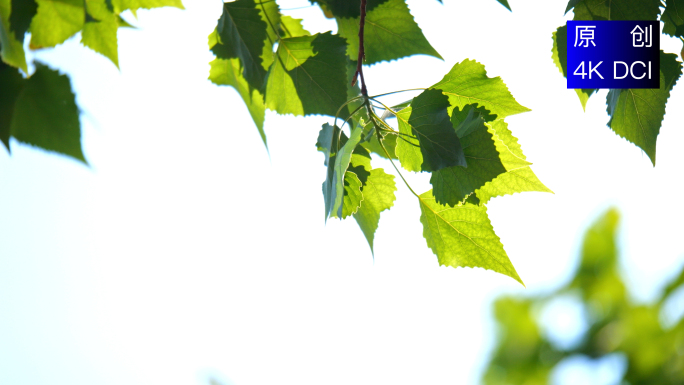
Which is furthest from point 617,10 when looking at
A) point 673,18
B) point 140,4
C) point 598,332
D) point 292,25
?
point 598,332

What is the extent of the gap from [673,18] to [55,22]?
0.48m

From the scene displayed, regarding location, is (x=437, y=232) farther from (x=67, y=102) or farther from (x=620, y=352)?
(x=620, y=352)

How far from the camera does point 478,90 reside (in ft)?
1.04

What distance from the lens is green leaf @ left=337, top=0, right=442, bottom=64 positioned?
0.37m

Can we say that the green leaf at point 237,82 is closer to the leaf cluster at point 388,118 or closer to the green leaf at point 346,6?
the leaf cluster at point 388,118

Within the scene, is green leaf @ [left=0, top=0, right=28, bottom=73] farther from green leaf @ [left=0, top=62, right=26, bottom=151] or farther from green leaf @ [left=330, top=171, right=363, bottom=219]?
green leaf @ [left=330, top=171, right=363, bottom=219]

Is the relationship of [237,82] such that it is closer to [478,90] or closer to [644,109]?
[478,90]

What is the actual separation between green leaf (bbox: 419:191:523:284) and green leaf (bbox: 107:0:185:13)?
27 centimetres

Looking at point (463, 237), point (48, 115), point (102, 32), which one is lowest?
point (463, 237)

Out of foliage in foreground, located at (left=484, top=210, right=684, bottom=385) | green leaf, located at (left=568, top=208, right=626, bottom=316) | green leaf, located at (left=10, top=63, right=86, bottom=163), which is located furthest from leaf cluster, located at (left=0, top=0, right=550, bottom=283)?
green leaf, located at (left=568, top=208, right=626, bottom=316)

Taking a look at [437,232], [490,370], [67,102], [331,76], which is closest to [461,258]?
[437,232]

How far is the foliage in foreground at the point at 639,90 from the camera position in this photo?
0.33 metres

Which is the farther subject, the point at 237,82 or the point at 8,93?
the point at 237,82

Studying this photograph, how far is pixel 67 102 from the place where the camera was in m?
0.25
